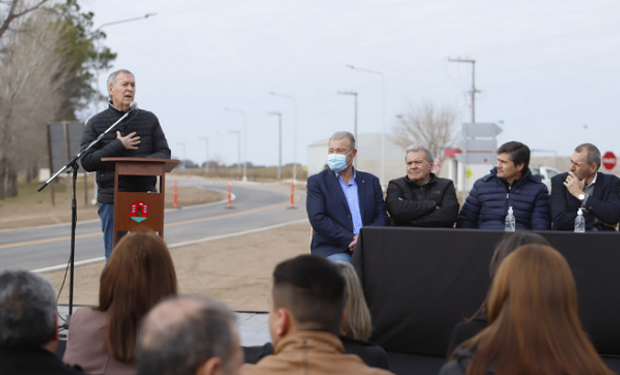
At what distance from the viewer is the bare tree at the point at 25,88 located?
34.1 metres

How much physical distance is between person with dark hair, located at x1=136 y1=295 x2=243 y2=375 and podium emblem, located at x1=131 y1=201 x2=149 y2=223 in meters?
3.99

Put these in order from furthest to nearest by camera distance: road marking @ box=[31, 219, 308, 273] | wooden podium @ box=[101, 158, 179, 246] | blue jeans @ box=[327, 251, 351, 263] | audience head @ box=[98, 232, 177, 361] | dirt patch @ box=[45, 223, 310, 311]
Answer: road marking @ box=[31, 219, 308, 273] < dirt patch @ box=[45, 223, 310, 311] < blue jeans @ box=[327, 251, 351, 263] < wooden podium @ box=[101, 158, 179, 246] < audience head @ box=[98, 232, 177, 361]

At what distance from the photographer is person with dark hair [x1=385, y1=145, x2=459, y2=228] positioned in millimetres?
6035

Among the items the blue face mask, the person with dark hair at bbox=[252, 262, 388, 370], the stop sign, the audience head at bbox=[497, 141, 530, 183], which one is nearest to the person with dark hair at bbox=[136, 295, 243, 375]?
the person with dark hair at bbox=[252, 262, 388, 370]

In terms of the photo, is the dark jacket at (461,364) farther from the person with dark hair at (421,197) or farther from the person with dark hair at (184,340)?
the person with dark hair at (421,197)

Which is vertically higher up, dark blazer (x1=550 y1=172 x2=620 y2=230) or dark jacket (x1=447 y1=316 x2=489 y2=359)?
dark blazer (x1=550 y1=172 x2=620 y2=230)

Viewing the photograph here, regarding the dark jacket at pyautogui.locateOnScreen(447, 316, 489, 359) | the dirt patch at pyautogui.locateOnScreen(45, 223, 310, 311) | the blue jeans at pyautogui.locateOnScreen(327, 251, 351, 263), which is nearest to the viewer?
the dark jacket at pyautogui.locateOnScreen(447, 316, 489, 359)

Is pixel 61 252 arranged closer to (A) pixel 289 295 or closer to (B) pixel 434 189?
(B) pixel 434 189

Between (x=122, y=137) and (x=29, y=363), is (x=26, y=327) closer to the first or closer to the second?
(x=29, y=363)

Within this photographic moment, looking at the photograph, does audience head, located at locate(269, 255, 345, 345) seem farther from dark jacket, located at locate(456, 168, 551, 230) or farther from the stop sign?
the stop sign

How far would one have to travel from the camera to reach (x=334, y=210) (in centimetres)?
609

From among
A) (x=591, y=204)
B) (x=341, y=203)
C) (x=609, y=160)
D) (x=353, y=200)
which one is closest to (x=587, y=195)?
(x=591, y=204)

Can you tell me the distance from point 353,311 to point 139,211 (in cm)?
313

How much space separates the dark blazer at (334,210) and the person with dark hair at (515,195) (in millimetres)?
1123
